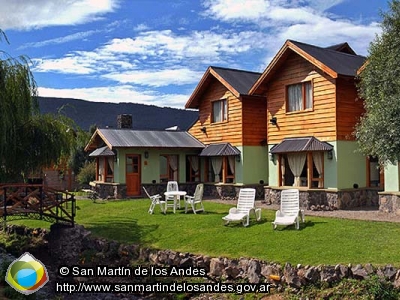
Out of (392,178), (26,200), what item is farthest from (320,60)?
(26,200)

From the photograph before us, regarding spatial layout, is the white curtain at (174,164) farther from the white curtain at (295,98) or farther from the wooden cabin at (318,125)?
the white curtain at (295,98)

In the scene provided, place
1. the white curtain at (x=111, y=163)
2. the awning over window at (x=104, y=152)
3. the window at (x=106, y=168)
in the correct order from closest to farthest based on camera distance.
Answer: the awning over window at (x=104, y=152) → the white curtain at (x=111, y=163) → the window at (x=106, y=168)

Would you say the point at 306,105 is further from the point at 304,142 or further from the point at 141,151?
the point at 141,151

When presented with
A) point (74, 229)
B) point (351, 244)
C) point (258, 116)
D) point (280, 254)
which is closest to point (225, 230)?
point (280, 254)

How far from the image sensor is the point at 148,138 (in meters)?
22.6

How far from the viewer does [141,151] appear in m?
22.1

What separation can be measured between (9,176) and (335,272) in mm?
10543

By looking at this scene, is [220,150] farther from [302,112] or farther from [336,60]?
[336,60]

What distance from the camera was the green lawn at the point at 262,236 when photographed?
9.57m

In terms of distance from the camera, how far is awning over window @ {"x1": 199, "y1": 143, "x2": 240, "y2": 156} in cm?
2070

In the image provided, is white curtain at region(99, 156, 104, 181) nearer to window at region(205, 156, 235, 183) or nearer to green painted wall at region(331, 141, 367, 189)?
window at region(205, 156, 235, 183)

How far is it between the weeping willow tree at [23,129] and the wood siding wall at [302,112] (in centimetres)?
851

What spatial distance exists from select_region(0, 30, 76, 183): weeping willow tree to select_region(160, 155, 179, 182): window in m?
8.49

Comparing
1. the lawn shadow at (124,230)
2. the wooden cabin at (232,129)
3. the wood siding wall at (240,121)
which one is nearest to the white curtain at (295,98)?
the wooden cabin at (232,129)
